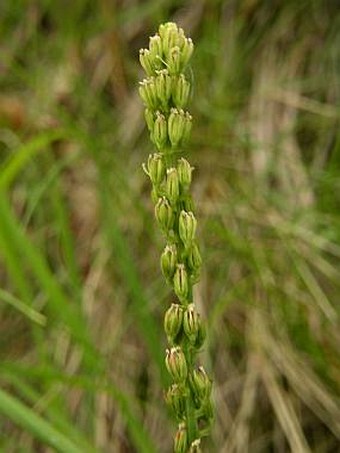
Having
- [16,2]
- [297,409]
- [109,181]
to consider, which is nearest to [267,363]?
[297,409]

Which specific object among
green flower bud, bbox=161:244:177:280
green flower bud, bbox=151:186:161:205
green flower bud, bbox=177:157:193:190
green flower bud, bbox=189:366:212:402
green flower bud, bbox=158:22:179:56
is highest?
green flower bud, bbox=158:22:179:56

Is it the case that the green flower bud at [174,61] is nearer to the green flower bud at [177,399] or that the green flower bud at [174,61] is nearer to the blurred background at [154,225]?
the green flower bud at [177,399]

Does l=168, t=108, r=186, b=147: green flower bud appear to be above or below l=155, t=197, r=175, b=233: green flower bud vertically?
above

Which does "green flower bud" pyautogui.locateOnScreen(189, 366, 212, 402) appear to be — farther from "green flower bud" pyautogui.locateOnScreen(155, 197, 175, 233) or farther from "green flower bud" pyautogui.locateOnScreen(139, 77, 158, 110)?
"green flower bud" pyautogui.locateOnScreen(139, 77, 158, 110)

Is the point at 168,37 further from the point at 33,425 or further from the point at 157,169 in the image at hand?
the point at 33,425

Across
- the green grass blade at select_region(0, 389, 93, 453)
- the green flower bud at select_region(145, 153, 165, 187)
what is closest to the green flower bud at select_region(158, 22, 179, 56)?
the green flower bud at select_region(145, 153, 165, 187)

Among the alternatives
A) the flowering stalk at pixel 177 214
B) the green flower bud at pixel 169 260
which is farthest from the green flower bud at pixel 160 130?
the green flower bud at pixel 169 260

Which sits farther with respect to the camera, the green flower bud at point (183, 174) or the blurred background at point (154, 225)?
the blurred background at point (154, 225)

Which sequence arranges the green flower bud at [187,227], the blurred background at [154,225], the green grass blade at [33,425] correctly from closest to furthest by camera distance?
the green flower bud at [187,227] < the green grass blade at [33,425] < the blurred background at [154,225]
